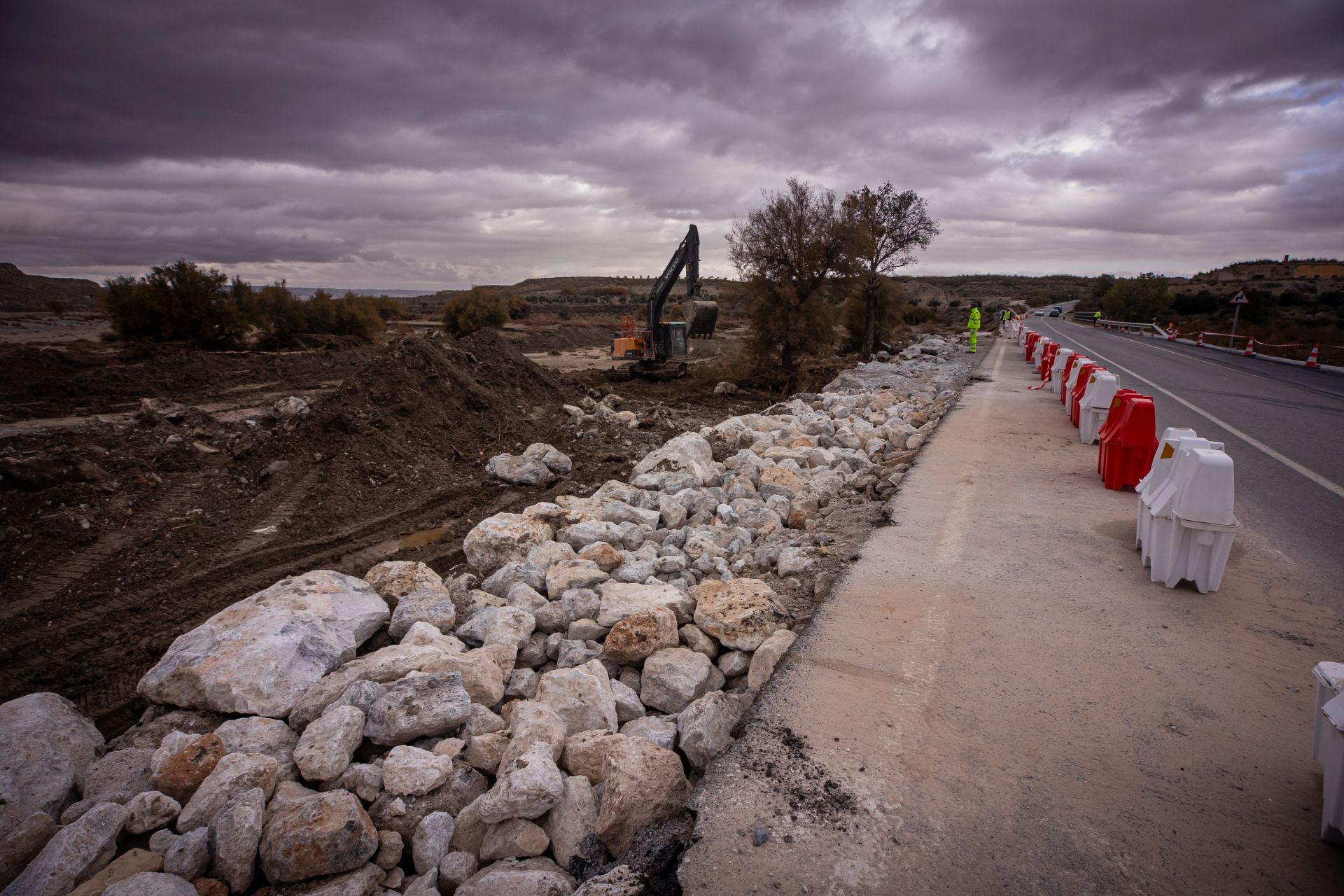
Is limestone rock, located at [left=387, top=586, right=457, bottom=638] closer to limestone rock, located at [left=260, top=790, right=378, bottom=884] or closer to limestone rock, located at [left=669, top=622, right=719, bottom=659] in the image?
limestone rock, located at [left=669, top=622, right=719, bottom=659]

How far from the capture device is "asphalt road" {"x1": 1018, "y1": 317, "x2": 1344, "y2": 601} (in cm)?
480

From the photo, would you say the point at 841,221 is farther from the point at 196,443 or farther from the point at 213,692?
the point at 213,692

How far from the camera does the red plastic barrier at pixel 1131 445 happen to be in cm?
559

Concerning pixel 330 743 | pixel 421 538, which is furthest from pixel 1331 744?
pixel 421 538

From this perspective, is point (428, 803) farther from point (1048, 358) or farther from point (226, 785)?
point (1048, 358)

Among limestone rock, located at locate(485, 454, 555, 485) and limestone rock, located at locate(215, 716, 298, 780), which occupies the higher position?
limestone rock, located at locate(215, 716, 298, 780)

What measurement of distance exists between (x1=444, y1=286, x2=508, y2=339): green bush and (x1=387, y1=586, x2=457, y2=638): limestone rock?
3382cm

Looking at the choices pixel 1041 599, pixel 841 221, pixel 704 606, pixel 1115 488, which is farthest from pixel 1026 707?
pixel 841 221

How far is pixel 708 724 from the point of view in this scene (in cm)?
295

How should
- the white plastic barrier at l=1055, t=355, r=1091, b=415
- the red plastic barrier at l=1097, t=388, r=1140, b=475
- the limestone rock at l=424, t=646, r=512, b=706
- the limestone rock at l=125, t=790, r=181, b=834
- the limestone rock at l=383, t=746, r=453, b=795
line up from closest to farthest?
the limestone rock at l=125, t=790, r=181, b=834
the limestone rock at l=383, t=746, r=453, b=795
the limestone rock at l=424, t=646, r=512, b=706
the red plastic barrier at l=1097, t=388, r=1140, b=475
the white plastic barrier at l=1055, t=355, r=1091, b=415

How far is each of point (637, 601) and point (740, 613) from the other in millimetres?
781

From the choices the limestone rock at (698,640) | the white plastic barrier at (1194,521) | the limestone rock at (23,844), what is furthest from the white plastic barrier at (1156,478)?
the limestone rock at (23,844)

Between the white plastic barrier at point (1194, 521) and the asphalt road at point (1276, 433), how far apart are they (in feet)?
2.52

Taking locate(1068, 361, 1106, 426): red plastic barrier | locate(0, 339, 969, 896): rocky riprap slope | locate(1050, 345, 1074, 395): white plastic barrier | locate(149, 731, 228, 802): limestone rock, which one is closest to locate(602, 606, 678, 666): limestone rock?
locate(0, 339, 969, 896): rocky riprap slope
